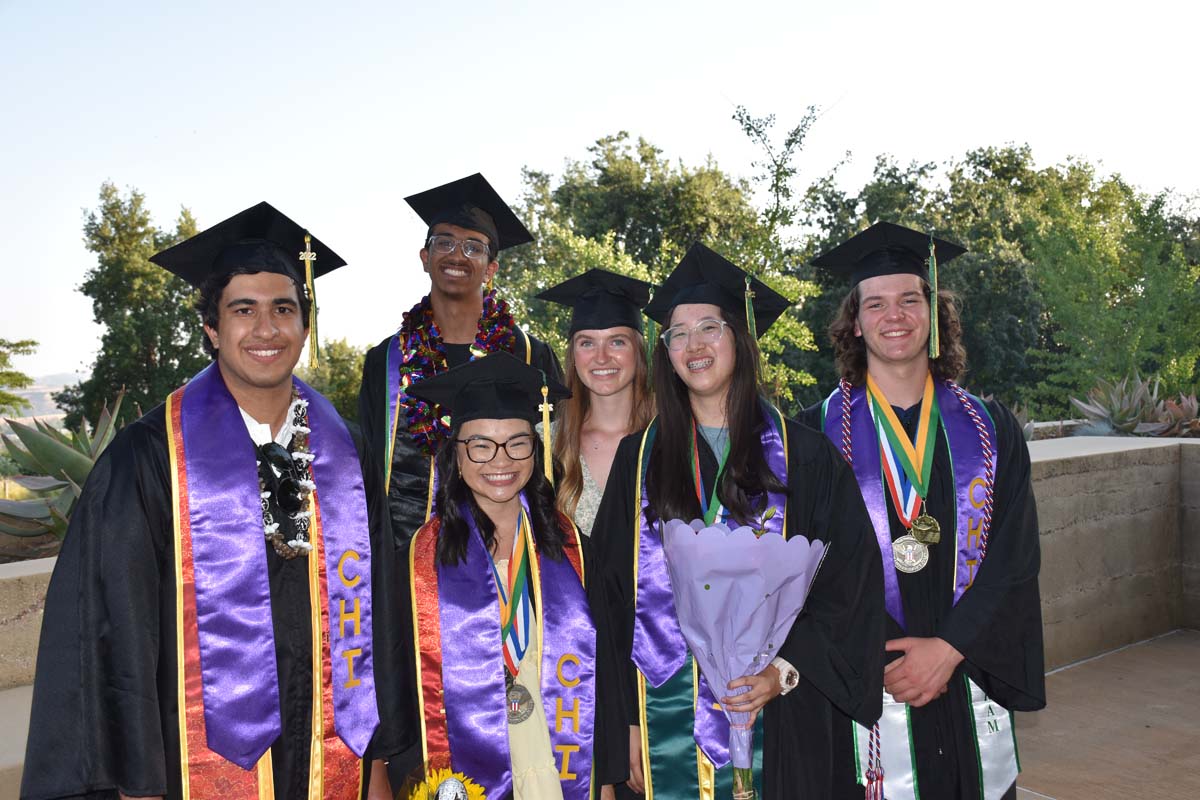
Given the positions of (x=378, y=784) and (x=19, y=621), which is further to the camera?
(x=19, y=621)

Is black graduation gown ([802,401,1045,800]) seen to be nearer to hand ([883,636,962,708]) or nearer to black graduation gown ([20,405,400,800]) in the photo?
hand ([883,636,962,708])

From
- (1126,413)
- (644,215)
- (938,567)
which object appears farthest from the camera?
(644,215)

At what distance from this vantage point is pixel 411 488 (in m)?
3.89

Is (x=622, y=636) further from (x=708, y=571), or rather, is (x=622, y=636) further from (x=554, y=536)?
(x=708, y=571)

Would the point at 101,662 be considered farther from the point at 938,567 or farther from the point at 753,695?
the point at 938,567

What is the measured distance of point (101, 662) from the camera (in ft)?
6.90

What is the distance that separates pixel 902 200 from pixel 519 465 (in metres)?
28.8

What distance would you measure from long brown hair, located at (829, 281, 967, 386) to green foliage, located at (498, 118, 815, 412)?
19182 millimetres

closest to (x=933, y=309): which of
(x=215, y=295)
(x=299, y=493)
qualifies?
(x=299, y=493)

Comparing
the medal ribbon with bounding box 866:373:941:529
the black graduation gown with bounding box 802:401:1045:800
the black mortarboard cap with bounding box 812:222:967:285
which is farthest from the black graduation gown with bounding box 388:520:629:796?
the black mortarboard cap with bounding box 812:222:967:285

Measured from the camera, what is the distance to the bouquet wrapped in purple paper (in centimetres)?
229

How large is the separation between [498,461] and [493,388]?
207 millimetres

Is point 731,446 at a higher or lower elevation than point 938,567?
higher

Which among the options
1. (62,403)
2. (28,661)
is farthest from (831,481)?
(62,403)
